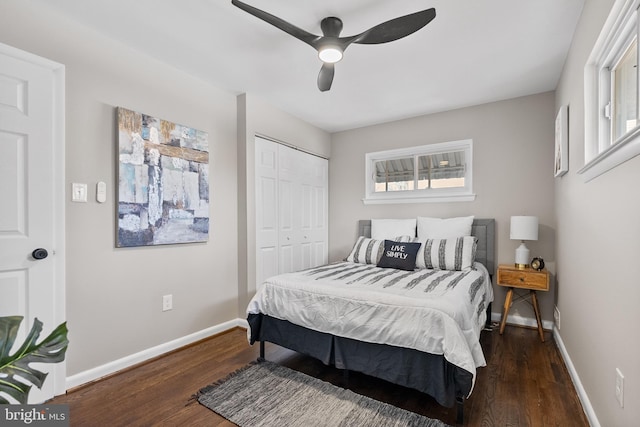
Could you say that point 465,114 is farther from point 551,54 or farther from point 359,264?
point 359,264

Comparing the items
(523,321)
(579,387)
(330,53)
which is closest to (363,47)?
(330,53)

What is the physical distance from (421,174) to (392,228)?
0.85 meters

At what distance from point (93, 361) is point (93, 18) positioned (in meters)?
2.37

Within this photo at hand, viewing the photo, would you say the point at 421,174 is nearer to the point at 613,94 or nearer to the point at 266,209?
the point at 266,209

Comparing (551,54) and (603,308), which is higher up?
(551,54)

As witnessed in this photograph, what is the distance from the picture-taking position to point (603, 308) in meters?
1.56

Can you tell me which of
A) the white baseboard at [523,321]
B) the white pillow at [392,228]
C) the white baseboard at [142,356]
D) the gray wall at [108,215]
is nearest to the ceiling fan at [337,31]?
the gray wall at [108,215]

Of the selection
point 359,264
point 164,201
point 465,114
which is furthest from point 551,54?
point 164,201

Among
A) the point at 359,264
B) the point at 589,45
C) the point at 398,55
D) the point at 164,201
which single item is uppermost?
the point at 398,55

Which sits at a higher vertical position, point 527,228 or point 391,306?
point 527,228

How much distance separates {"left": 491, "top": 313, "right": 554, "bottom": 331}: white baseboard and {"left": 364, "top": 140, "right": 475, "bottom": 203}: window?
53.4 inches

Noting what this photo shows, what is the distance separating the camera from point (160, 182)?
263 centimetres

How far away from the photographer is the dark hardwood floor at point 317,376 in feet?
6.00

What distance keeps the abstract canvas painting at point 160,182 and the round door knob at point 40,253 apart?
448mm
